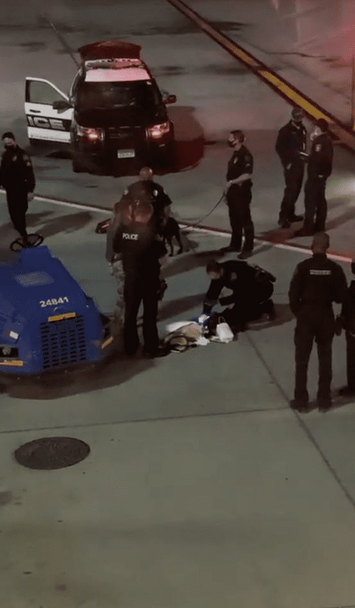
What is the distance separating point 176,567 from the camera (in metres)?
8.30

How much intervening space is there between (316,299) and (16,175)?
→ 22.7 feet

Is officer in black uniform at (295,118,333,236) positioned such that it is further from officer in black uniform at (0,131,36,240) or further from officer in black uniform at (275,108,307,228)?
officer in black uniform at (0,131,36,240)

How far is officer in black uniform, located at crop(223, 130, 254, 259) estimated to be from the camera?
50.8 ft

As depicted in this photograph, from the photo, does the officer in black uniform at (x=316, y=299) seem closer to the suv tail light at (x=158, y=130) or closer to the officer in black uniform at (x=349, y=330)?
the officer in black uniform at (x=349, y=330)

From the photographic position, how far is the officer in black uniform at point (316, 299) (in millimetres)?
10594

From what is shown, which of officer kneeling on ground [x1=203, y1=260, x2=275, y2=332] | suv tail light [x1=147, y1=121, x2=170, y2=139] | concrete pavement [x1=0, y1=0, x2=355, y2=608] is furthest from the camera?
suv tail light [x1=147, y1=121, x2=170, y2=139]

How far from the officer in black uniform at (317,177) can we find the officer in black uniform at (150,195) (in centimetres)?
296

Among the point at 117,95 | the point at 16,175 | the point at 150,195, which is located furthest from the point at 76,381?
the point at 117,95

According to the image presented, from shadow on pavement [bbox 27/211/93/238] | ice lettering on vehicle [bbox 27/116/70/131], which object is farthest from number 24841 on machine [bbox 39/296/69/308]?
ice lettering on vehicle [bbox 27/116/70/131]

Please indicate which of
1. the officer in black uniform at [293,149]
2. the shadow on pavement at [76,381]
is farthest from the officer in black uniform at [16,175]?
the shadow on pavement at [76,381]

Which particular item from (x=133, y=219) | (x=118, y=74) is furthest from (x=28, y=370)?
(x=118, y=74)

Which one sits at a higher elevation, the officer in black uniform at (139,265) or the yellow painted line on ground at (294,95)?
the officer in black uniform at (139,265)

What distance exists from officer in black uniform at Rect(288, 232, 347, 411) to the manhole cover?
2.35 m

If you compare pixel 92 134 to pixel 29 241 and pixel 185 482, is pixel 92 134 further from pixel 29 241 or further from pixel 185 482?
pixel 185 482
